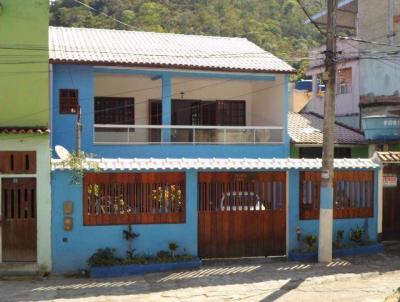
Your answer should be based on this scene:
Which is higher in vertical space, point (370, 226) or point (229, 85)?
point (229, 85)

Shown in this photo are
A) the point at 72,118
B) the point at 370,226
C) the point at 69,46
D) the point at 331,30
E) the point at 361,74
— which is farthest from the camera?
the point at 361,74

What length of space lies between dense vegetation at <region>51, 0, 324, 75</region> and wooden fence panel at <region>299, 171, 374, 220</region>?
1989 centimetres

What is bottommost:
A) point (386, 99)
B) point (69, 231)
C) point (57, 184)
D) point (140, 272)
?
point (140, 272)

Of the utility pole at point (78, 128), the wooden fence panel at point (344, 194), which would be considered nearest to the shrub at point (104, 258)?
the wooden fence panel at point (344, 194)

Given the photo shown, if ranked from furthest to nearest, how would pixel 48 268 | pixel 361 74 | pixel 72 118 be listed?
1. pixel 361 74
2. pixel 72 118
3. pixel 48 268

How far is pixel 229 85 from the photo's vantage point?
66.3 feet

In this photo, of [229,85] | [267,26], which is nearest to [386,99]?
[229,85]

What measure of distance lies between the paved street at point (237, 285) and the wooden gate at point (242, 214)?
487mm

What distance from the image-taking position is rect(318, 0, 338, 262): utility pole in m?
11.5

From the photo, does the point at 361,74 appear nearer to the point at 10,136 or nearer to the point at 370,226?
the point at 370,226

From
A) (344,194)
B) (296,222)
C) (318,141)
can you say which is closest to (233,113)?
(318,141)

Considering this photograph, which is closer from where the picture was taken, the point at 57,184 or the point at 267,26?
the point at 57,184

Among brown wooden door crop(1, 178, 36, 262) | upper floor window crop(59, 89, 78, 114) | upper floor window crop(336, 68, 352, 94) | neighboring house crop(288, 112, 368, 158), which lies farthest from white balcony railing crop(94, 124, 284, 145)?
upper floor window crop(336, 68, 352, 94)

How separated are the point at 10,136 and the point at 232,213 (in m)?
4.97
